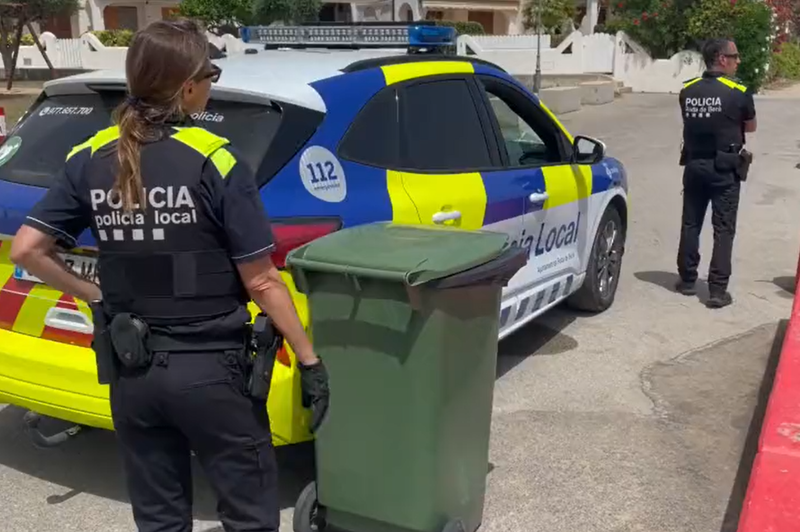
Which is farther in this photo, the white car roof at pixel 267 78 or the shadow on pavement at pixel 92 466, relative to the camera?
the shadow on pavement at pixel 92 466

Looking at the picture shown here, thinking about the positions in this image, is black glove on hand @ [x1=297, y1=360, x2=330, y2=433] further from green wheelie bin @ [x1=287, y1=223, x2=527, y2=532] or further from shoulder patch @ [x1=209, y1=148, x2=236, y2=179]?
shoulder patch @ [x1=209, y1=148, x2=236, y2=179]

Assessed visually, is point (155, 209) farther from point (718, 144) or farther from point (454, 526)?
point (718, 144)

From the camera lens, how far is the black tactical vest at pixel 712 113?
20.0ft

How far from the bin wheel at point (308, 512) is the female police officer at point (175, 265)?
0.76 m

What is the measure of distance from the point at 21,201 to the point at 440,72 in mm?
1956

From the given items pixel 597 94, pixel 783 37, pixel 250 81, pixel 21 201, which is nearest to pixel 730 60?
pixel 250 81

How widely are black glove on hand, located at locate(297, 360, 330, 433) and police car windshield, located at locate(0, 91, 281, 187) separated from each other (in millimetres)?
998

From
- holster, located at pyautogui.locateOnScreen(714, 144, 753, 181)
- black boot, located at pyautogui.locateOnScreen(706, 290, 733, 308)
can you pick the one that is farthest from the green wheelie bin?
black boot, located at pyautogui.locateOnScreen(706, 290, 733, 308)

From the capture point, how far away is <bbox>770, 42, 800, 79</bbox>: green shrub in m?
29.2

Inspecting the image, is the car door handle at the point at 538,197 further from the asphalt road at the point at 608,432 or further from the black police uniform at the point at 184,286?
the black police uniform at the point at 184,286

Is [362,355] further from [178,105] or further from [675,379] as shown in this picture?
[675,379]

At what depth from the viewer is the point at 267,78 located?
359cm

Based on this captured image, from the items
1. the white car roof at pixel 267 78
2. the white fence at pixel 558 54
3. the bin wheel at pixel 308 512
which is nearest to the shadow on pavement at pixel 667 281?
the white car roof at pixel 267 78

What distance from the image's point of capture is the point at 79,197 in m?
2.36
